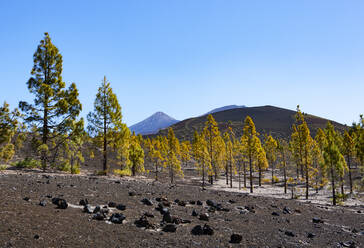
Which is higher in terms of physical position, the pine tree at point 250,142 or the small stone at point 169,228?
the pine tree at point 250,142

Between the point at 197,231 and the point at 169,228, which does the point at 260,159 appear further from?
the point at 169,228

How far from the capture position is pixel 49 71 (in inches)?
934

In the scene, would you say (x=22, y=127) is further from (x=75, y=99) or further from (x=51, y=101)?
(x=75, y=99)

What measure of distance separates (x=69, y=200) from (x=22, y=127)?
1633 cm

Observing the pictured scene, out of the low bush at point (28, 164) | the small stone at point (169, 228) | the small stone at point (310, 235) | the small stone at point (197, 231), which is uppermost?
the low bush at point (28, 164)

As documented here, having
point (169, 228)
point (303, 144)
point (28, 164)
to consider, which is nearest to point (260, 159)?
point (303, 144)

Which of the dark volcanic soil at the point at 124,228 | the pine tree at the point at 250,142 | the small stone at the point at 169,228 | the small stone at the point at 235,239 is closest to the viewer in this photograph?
the dark volcanic soil at the point at 124,228

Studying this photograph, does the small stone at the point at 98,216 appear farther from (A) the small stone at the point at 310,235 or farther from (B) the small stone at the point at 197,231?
(A) the small stone at the point at 310,235

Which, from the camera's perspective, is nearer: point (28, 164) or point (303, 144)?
point (28, 164)

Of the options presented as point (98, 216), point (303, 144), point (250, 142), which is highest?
point (250, 142)

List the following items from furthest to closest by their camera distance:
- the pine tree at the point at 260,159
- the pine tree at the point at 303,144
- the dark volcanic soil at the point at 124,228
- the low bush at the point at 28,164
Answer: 1. the pine tree at the point at 260,159
2. the pine tree at the point at 303,144
3. the low bush at the point at 28,164
4. the dark volcanic soil at the point at 124,228

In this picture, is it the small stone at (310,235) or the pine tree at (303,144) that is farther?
the pine tree at (303,144)

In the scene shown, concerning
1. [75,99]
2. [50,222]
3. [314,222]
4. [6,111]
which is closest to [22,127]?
[6,111]

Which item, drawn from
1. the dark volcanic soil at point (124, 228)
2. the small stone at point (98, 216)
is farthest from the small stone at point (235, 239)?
the small stone at point (98, 216)
